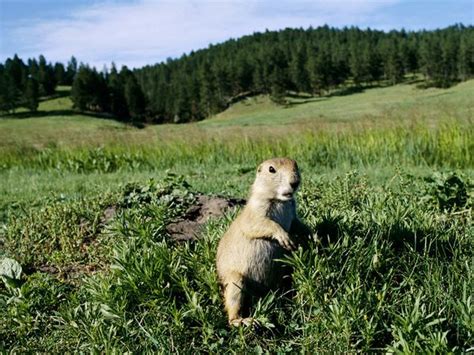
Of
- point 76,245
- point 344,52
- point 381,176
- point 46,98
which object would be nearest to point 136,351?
point 76,245

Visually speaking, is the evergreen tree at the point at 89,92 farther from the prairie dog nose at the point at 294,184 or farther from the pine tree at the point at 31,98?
the prairie dog nose at the point at 294,184

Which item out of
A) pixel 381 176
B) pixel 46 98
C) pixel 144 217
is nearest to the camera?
pixel 144 217

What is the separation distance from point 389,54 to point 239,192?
99.2 meters

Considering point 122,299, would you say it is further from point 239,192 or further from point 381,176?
point 381,176

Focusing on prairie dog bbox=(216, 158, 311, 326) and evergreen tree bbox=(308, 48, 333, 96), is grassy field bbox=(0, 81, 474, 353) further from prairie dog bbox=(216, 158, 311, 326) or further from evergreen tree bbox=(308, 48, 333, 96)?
evergreen tree bbox=(308, 48, 333, 96)

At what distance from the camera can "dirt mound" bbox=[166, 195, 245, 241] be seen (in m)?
4.88

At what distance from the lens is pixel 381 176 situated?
8.48 metres

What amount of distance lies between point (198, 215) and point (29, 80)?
7732 centimetres

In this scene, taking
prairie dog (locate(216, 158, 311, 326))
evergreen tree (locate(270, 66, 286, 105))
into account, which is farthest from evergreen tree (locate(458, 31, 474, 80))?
prairie dog (locate(216, 158, 311, 326))

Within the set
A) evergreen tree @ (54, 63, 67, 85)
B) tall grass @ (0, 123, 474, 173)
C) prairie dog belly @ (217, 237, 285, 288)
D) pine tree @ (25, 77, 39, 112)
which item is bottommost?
tall grass @ (0, 123, 474, 173)

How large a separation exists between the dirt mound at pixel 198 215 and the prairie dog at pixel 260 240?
4.11 ft

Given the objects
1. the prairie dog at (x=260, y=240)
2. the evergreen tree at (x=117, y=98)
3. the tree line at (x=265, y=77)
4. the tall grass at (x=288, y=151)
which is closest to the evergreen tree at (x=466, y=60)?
the tree line at (x=265, y=77)

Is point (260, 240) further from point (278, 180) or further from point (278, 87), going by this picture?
point (278, 87)

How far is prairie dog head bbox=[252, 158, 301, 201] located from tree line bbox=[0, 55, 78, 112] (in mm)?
75454
